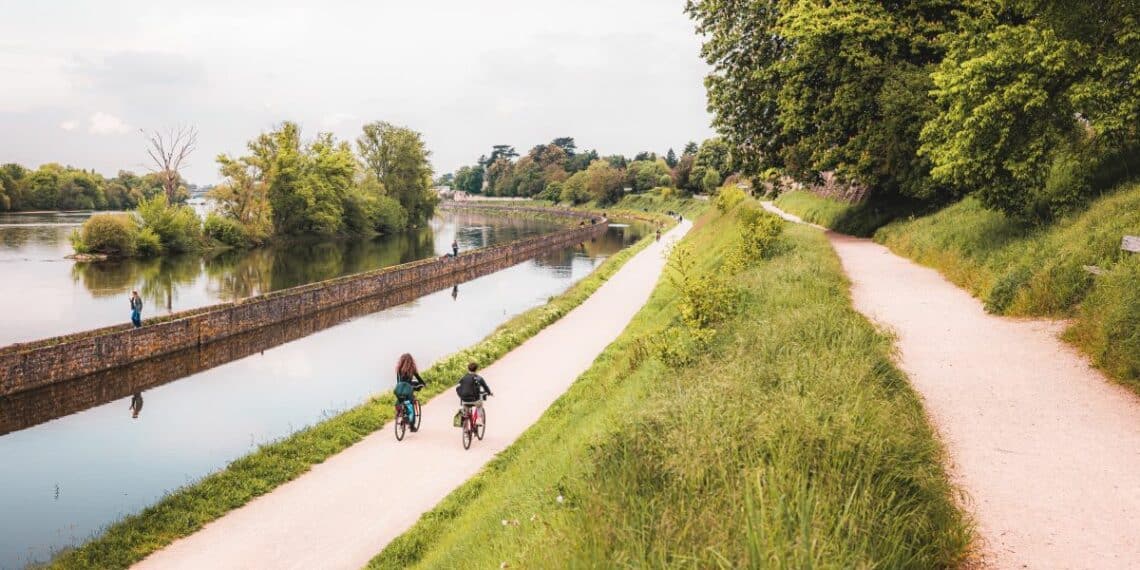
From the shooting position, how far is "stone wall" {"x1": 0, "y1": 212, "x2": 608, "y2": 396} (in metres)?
20.6

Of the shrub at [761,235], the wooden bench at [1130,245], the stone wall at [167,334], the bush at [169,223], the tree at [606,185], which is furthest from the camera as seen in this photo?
the tree at [606,185]

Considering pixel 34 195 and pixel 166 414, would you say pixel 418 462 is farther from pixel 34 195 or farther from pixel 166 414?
pixel 34 195

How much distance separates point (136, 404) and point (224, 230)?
157 feet

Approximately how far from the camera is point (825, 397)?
6293 millimetres

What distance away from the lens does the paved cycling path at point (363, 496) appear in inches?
396

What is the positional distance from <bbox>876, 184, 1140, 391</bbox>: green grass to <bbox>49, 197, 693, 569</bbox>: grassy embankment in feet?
43.5

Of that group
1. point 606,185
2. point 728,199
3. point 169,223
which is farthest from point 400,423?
point 606,185

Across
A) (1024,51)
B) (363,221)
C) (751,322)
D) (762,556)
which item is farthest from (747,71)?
(363,221)

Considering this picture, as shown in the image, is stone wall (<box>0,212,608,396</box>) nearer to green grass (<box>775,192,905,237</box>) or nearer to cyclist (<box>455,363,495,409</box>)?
cyclist (<box>455,363,495,409</box>)

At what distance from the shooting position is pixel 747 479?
4.48 metres

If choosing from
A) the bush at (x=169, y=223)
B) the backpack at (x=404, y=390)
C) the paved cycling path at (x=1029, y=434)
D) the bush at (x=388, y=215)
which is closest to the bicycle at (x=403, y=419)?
the backpack at (x=404, y=390)

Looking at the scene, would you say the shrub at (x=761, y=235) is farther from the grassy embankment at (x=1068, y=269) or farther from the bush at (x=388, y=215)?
the bush at (x=388, y=215)

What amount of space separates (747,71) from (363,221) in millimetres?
64962

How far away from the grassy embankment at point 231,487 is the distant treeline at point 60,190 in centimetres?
11544
